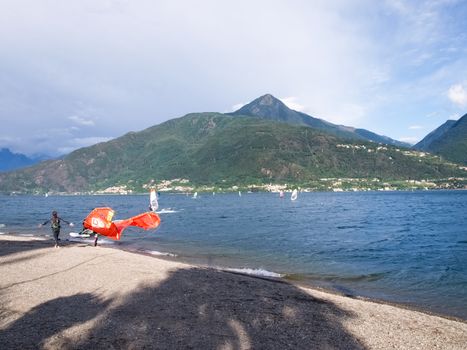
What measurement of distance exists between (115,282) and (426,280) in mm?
19113

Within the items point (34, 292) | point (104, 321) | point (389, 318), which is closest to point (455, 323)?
point (389, 318)

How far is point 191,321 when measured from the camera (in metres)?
13.3

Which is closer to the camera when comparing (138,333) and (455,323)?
(138,333)

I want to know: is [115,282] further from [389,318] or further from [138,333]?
[389,318]

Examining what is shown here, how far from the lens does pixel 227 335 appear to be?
40.0ft

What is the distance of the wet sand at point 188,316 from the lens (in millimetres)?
11719

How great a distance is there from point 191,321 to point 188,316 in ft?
1.80

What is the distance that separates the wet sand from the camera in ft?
38.4

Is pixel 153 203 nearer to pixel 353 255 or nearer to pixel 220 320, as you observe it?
pixel 220 320

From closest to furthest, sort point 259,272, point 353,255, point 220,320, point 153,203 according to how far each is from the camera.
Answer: point 220,320
point 259,272
point 153,203
point 353,255

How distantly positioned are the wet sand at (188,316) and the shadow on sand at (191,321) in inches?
1.2

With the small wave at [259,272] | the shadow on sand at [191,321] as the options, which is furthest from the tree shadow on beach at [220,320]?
the small wave at [259,272]

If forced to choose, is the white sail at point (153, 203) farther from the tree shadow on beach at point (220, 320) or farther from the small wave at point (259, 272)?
the tree shadow on beach at point (220, 320)

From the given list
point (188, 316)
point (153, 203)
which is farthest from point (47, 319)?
point (153, 203)
